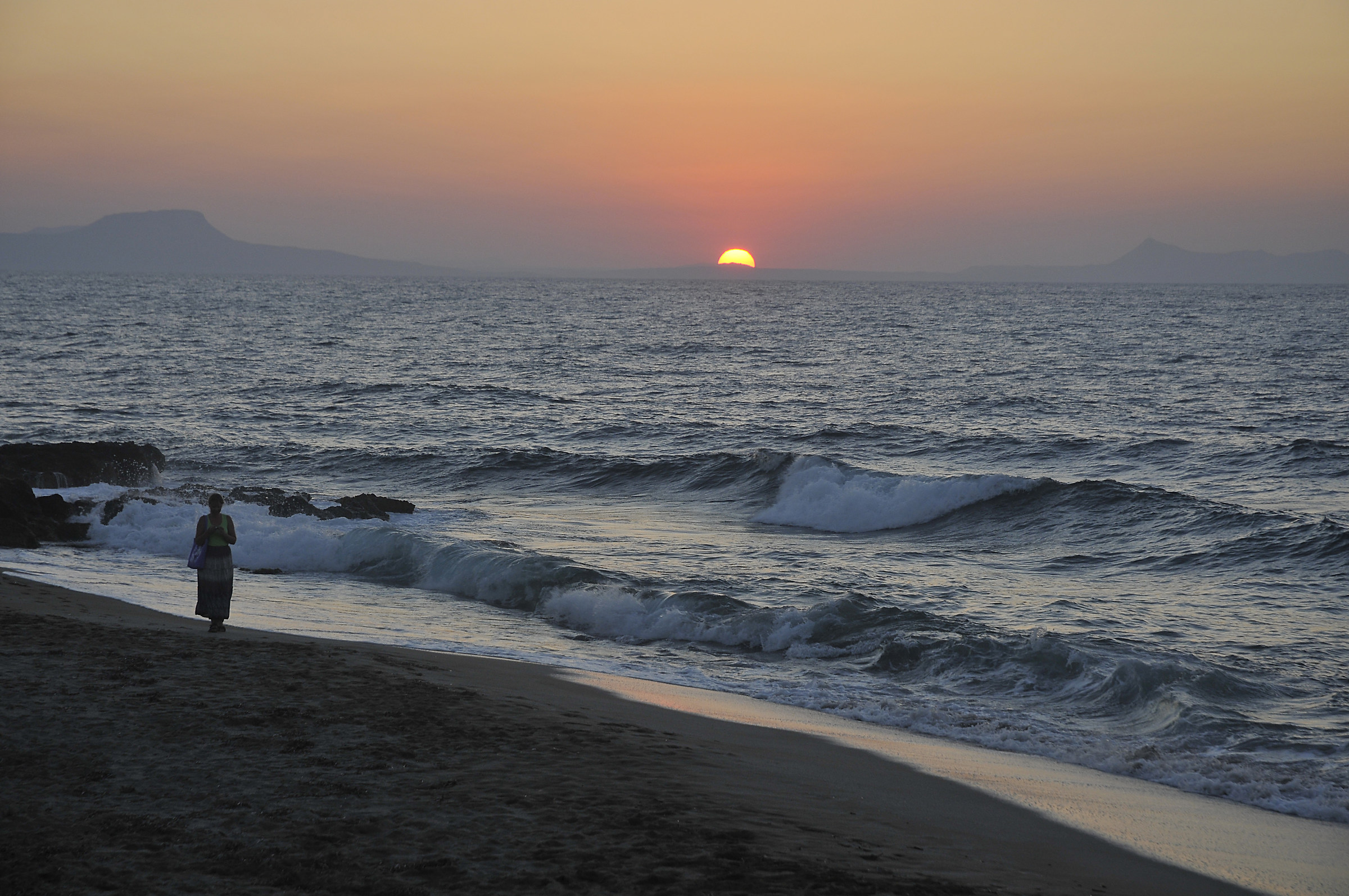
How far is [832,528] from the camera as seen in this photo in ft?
64.7

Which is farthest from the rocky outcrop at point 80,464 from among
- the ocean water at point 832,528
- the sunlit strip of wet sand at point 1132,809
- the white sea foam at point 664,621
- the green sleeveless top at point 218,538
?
the sunlit strip of wet sand at point 1132,809

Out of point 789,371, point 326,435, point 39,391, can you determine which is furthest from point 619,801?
point 789,371

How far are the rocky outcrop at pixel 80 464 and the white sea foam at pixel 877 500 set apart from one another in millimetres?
13463

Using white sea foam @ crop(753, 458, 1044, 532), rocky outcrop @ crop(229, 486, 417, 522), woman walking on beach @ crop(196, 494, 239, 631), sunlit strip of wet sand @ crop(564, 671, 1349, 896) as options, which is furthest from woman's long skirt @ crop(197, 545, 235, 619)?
white sea foam @ crop(753, 458, 1044, 532)

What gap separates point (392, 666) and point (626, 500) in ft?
43.9

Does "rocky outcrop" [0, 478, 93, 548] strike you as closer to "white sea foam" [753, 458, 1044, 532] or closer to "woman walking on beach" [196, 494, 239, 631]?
"woman walking on beach" [196, 494, 239, 631]

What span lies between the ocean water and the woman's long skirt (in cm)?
138

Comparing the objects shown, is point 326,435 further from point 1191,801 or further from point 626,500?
point 1191,801

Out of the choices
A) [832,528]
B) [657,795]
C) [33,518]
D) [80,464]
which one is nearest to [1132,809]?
[657,795]

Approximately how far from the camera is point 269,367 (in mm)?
46625

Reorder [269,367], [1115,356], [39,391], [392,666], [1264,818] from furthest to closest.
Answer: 1. [1115,356]
2. [269,367]
3. [39,391]
4. [392,666]
5. [1264,818]

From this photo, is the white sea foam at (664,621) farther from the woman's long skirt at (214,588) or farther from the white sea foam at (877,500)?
the white sea foam at (877,500)

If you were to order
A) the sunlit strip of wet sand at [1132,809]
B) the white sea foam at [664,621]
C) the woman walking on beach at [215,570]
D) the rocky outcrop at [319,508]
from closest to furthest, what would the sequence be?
1. the sunlit strip of wet sand at [1132,809]
2. the woman walking on beach at [215,570]
3. the white sea foam at [664,621]
4. the rocky outcrop at [319,508]

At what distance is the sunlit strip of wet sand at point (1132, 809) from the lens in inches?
227
